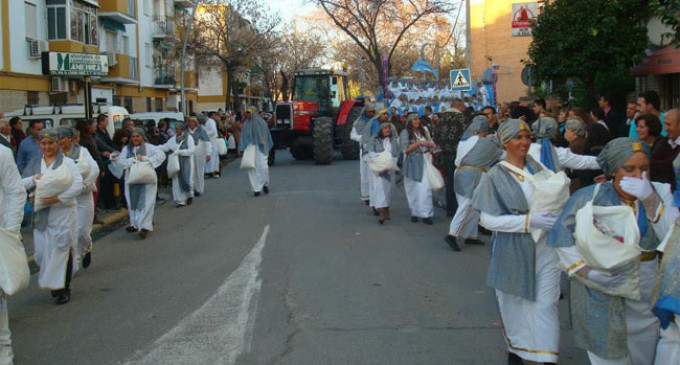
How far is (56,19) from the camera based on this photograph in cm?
3083

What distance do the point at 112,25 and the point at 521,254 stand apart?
37.6 meters

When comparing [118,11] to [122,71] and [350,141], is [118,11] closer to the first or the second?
[122,71]

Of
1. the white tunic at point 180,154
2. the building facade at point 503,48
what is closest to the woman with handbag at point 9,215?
the white tunic at point 180,154

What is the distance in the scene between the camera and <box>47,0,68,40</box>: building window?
30.8m

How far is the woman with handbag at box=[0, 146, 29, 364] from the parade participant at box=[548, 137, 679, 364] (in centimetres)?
366

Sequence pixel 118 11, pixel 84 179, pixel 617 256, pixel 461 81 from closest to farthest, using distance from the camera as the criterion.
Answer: pixel 617 256, pixel 84 179, pixel 461 81, pixel 118 11

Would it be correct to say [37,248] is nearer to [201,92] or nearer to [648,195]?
[648,195]

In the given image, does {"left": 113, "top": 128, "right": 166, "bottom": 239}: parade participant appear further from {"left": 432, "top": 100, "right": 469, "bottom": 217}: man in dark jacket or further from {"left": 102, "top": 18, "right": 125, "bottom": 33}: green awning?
{"left": 102, "top": 18, "right": 125, "bottom": 33}: green awning

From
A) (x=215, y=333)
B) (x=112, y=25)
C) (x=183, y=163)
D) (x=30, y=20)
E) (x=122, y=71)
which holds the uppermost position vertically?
(x=112, y=25)

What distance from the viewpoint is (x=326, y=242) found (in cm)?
1058

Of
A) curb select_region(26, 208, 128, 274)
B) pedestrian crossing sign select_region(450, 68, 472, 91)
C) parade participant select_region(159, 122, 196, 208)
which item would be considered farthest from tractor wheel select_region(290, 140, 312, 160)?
curb select_region(26, 208, 128, 274)

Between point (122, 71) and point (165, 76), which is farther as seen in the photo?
point (165, 76)

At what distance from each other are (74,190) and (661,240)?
5380mm

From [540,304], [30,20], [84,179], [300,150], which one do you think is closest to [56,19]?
[30,20]
